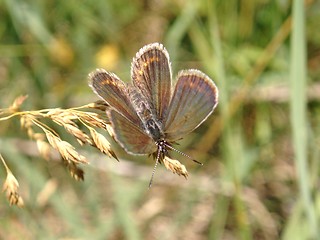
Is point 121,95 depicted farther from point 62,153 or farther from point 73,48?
point 73,48

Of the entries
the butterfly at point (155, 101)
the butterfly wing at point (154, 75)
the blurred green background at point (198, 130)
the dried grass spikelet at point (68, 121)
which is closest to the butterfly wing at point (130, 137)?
the butterfly at point (155, 101)

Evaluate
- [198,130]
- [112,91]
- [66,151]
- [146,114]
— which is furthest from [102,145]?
[198,130]

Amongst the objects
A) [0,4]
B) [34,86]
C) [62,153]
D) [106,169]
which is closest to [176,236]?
[106,169]

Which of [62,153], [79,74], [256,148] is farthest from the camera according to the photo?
[79,74]

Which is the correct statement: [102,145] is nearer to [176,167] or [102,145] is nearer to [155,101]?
[176,167]

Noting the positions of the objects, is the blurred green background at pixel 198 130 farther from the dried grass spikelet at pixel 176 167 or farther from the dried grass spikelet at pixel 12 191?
the dried grass spikelet at pixel 176 167

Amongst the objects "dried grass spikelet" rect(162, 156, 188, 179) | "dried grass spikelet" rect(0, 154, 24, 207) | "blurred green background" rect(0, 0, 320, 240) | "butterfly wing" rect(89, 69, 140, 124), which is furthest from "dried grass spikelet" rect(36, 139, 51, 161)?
"blurred green background" rect(0, 0, 320, 240)
